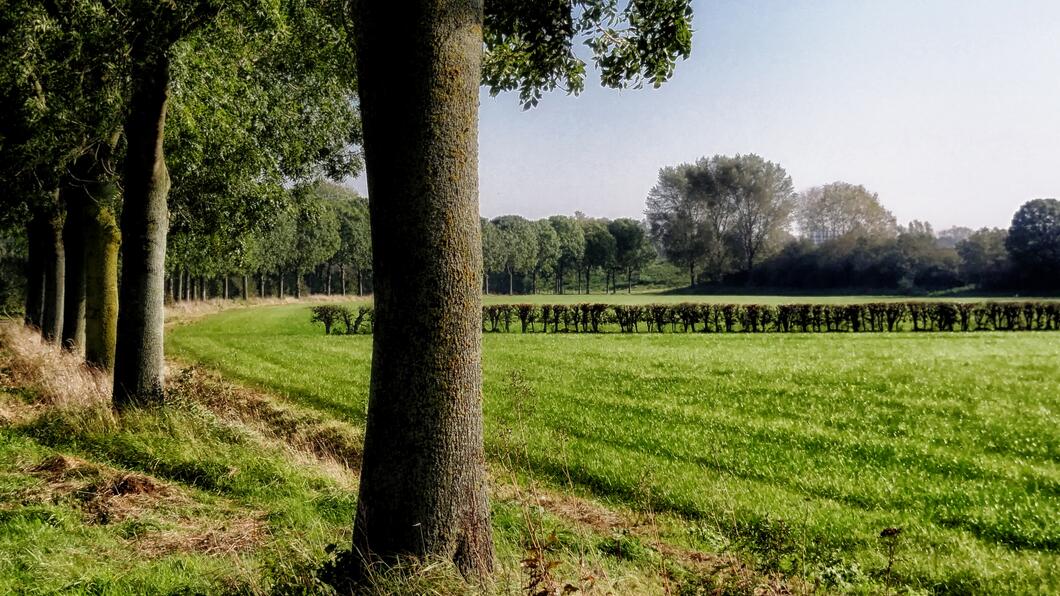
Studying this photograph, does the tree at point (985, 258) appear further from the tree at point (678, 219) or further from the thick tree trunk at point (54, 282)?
the thick tree trunk at point (54, 282)

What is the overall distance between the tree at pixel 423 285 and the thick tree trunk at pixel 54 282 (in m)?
17.1

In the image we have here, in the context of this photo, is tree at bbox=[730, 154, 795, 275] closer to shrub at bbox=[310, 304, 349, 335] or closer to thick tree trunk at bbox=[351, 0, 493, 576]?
shrub at bbox=[310, 304, 349, 335]

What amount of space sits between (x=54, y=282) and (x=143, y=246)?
1212 cm

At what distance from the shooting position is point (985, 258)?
→ 64750 mm

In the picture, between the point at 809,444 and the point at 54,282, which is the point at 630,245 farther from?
the point at 809,444

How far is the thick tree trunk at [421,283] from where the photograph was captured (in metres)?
3.32

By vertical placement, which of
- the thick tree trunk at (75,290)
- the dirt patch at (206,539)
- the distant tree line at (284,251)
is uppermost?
the distant tree line at (284,251)

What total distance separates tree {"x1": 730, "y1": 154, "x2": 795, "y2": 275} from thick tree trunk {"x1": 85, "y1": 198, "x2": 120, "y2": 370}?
263 ft

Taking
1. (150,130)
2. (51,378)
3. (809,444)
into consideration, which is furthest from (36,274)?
(809,444)

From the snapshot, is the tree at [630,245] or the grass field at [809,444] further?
the tree at [630,245]

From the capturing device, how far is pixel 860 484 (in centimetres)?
745

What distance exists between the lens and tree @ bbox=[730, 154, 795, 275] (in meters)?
82.5

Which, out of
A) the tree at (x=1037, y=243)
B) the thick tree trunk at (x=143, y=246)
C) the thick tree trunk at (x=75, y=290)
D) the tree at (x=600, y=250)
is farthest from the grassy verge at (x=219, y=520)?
the tree at (x=600, y=250)

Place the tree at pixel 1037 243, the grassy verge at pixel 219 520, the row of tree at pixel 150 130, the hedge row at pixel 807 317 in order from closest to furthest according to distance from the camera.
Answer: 1. the grassy verge at pixel 219 520
2. the row of tree at pixel 150 130
3. the hedge row at pixel 807 317
4. the tree at pixel 1037 243
